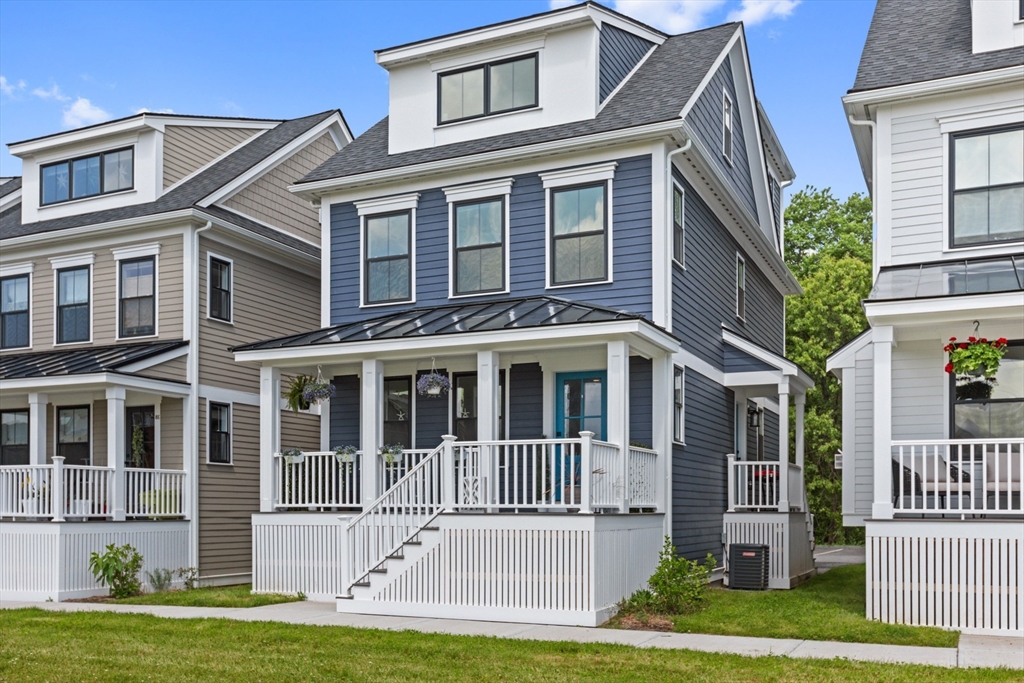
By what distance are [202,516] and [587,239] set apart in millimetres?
8774

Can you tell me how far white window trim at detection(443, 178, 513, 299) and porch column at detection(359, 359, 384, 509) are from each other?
224 centimetres

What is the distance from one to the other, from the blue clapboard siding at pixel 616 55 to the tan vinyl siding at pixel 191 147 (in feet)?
29.4

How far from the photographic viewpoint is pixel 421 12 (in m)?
26.6

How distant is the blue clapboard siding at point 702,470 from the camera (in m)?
16.5

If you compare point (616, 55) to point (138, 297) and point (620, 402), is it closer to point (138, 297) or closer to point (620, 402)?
point (620, 402)

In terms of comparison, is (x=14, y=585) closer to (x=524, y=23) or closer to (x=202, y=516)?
(x=202, y=516)

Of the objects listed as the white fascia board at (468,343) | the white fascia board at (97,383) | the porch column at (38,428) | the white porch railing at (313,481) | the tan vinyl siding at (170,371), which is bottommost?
the white porch railing at (313,481)

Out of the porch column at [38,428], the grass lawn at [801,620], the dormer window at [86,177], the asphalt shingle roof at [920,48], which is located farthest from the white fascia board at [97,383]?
the asphalt shingle roof at [920,48]

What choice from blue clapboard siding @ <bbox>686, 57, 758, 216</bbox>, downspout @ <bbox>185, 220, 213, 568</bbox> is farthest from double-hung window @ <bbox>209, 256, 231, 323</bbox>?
blue clapboard siding @ <bbox>686, 57, 758, 216</bbox>

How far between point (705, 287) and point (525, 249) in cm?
336

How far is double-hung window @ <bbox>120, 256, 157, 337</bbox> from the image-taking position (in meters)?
20.2

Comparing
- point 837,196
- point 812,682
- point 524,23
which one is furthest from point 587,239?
point 837,196

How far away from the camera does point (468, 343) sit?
1480cm

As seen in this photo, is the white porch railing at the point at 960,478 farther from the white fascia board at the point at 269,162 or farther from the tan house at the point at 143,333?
the white fascia board at the point at 269,162
